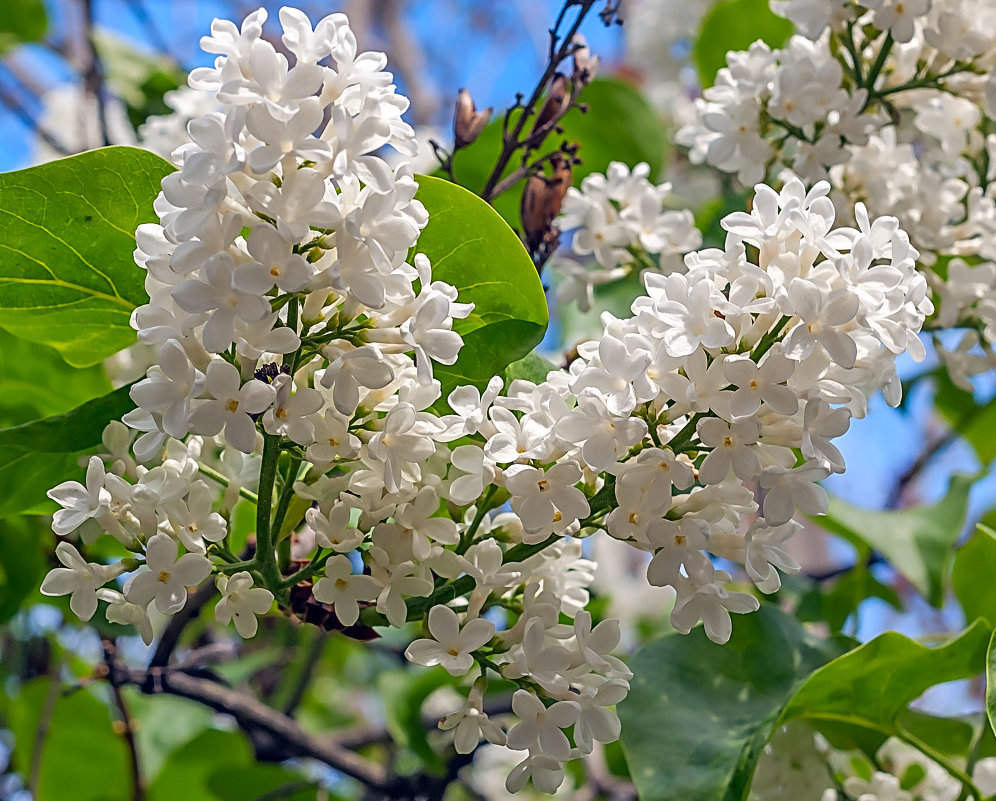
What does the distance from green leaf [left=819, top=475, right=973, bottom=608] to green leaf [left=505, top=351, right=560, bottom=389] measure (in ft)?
1.60

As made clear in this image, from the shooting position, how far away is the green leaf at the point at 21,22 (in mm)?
1590

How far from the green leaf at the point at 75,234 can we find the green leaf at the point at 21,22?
1.19 m

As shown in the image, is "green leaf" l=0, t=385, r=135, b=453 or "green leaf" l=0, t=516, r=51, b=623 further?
"green leaf" l=0, t=516, r=51, b=623

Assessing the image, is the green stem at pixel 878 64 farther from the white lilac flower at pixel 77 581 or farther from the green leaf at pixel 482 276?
the white lilac flower at pixel 77 581

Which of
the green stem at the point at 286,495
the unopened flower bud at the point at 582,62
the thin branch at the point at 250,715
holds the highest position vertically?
the unopened flower bud at the point at 582,62

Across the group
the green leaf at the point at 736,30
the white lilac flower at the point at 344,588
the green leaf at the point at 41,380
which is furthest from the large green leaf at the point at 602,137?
the white lilac flower at the point at 344,588

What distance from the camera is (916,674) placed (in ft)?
2.40

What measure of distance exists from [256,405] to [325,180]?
0.36ft

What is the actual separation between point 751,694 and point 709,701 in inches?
1.7

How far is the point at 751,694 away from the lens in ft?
2.56

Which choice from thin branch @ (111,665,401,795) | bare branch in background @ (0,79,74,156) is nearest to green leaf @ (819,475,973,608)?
thin branch @ (111,665,401,795)

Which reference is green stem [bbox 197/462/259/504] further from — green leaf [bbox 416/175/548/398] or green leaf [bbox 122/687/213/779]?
green leaf [bbox 122/687/213/779]

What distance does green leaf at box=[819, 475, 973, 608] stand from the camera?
40.6 inches

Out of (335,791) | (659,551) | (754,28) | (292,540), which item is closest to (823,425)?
(659,551)
